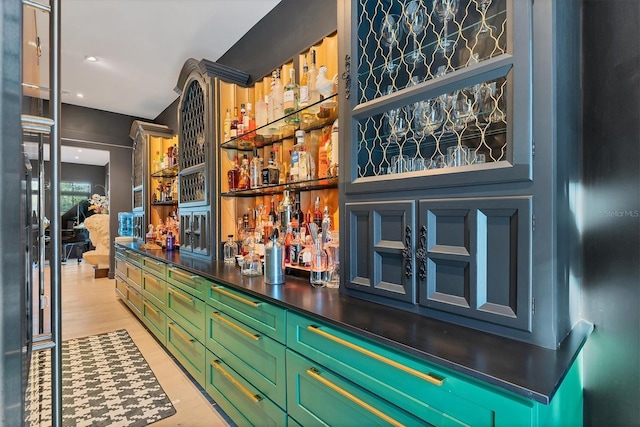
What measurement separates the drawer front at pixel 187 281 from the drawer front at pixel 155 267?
152mm

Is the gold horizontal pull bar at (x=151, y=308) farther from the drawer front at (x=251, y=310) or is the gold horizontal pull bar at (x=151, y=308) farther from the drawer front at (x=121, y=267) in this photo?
the drawer front at (x=251, y=310)

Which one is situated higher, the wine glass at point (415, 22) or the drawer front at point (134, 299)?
the wine glass at point (415, 22)

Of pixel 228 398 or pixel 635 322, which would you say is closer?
pixel 635 322

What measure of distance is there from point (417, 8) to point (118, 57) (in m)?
3.42

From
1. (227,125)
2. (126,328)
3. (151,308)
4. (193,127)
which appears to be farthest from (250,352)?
(126,328)

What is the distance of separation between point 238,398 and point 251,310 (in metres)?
0.54

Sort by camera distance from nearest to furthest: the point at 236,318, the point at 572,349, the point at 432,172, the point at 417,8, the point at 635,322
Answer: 1. the point at 572,349
2. the point at 635,322
3. the point at 432,172
4. the point at 417,8
5. the point at 236,318

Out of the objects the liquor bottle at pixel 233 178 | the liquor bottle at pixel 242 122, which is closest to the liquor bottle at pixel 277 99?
the liquor bottle at pixel 242 122

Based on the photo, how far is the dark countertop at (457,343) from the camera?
79 centimetres

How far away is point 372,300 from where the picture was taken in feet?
4.77

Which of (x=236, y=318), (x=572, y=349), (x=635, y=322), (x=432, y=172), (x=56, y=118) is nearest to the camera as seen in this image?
(x=56, y=118)

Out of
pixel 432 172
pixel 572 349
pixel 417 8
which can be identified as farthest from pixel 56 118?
pixel 572 349

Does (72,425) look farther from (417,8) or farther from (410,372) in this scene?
(417,8)

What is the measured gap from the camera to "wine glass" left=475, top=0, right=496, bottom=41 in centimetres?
119
